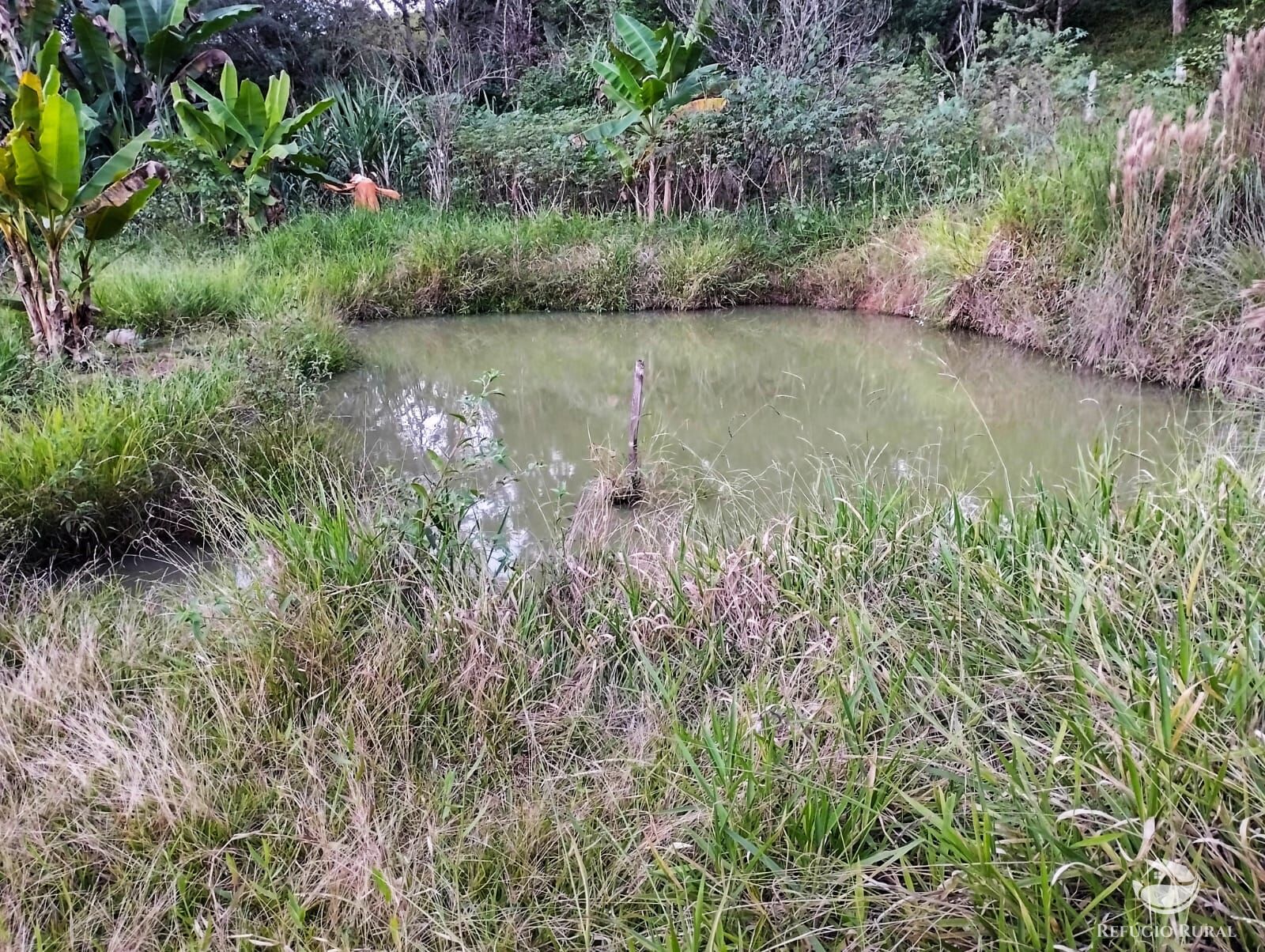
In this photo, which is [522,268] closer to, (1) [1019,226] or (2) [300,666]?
(1) [1019,226]

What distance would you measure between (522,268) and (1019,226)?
4669mm

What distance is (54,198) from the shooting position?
166 inches

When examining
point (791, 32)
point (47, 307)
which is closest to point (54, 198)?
point (47, 307)

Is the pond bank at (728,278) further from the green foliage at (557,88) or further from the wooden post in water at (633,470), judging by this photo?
the green foliage at (557,88)

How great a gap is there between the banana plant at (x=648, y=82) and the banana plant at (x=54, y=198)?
5.56 meters

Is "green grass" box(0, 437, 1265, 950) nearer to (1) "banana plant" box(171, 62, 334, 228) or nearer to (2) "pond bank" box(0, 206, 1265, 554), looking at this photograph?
(2) "pond bank" box(0, 206, 1265, 554)

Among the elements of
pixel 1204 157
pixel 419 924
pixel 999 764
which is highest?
pixel 1204 157

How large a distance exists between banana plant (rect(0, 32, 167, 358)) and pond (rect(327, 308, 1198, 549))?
1512mm

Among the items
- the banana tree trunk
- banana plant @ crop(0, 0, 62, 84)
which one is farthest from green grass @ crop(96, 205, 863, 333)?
the banana tree trunk

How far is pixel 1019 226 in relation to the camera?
6207mm

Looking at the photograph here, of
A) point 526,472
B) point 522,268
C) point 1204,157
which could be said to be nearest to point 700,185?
point 522,268

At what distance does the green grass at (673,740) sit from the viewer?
4.11 feet

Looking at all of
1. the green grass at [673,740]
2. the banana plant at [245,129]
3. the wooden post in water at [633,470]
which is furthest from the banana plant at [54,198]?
the banana plant at [245,129]

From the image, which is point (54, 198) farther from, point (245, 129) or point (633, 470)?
point (245, 129)
